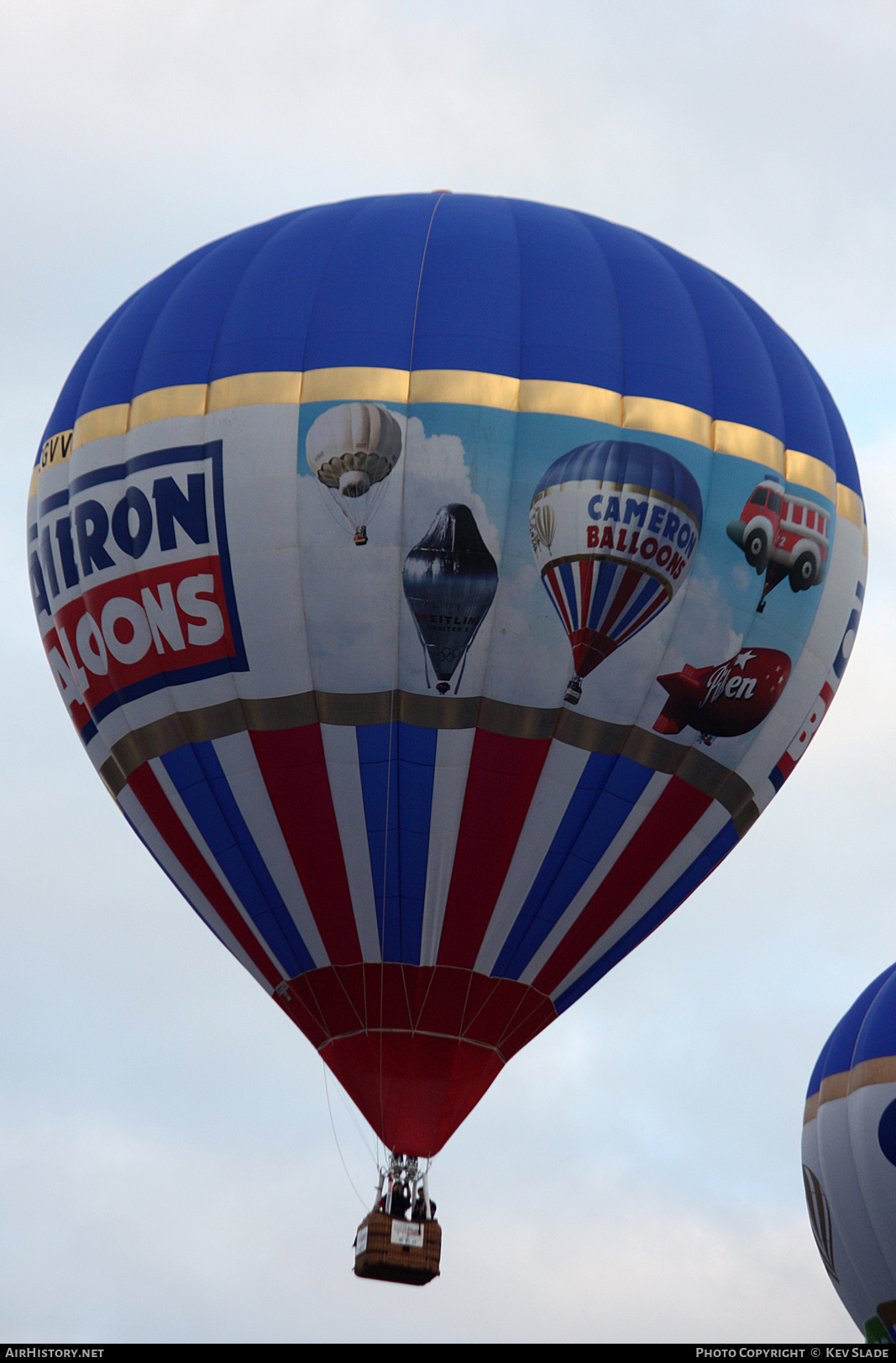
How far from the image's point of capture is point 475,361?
1672cm

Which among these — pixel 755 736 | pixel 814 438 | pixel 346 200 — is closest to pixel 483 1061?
Answer: pixel 755 736

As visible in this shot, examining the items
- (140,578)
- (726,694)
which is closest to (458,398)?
(140,578)

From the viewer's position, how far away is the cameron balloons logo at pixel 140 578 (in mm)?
16891

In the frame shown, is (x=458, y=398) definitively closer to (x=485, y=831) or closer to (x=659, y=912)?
(x=485, y=831)

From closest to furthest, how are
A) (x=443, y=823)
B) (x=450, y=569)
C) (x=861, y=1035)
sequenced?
(x=450, y=569) → (x=443, y=823) → (x=861, y=1035)

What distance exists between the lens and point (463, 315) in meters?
16.9

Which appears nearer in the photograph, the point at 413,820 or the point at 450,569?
the point at 450,569

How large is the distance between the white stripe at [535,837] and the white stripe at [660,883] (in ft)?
2.60

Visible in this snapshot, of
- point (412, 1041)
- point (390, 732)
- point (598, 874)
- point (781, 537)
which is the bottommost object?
point (412, 1041)

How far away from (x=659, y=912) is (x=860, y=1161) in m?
4.82

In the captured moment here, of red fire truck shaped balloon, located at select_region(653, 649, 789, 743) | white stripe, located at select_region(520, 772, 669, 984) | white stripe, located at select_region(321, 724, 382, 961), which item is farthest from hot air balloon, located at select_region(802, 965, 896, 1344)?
white stripe, located at select_region(321, 724, 382, 961)

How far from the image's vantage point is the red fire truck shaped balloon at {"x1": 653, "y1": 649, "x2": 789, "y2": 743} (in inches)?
672

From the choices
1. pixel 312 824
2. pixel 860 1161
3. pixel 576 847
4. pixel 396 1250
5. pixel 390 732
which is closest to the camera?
pixel 396 1250
